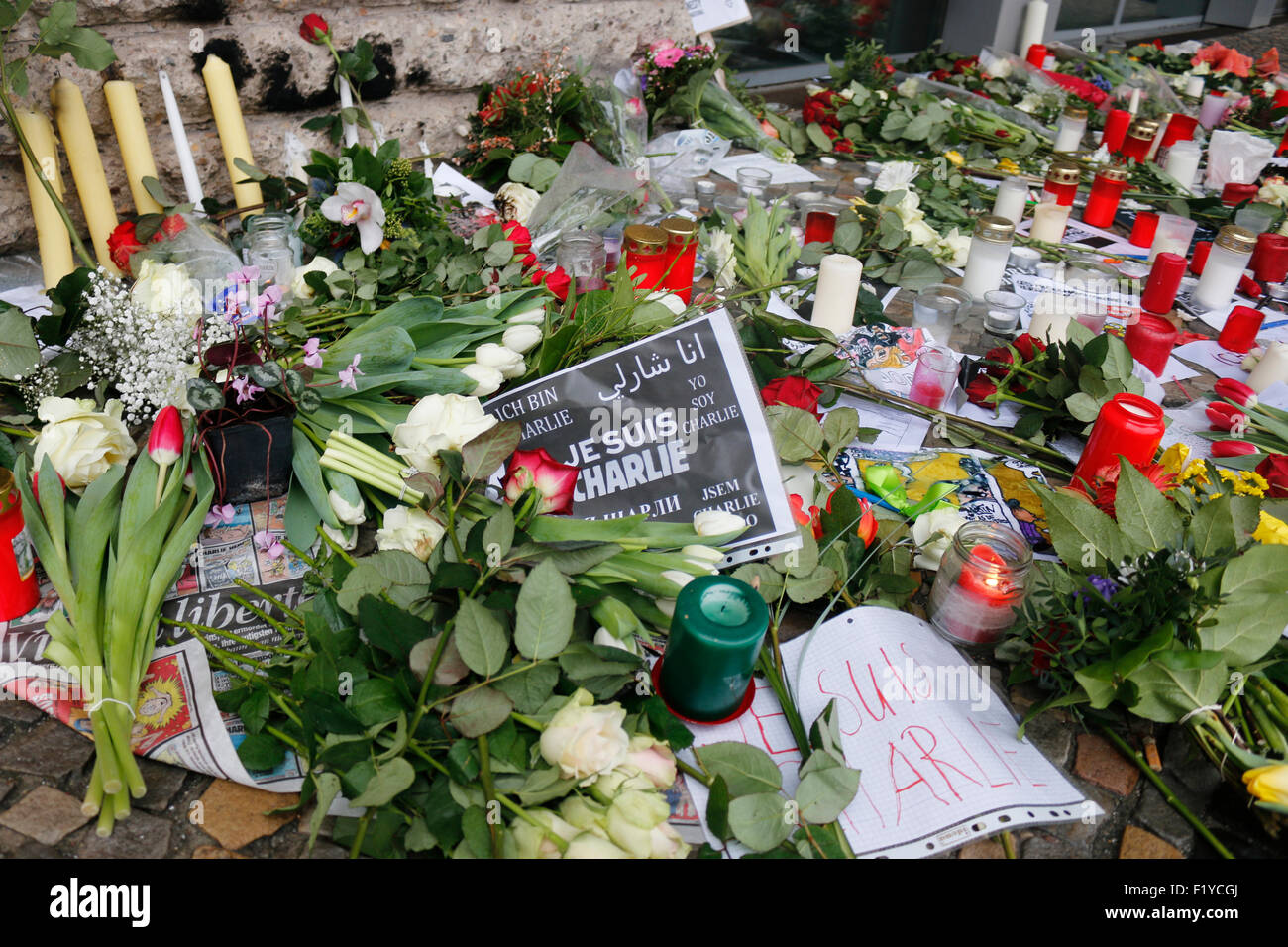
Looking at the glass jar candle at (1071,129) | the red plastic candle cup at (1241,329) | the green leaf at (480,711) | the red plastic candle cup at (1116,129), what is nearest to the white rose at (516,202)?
the green leaf at (480,711)

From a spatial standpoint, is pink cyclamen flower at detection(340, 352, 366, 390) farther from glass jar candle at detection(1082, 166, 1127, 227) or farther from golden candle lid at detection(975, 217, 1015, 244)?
glass jar candle at detection(1082, 166, 1127, 227)

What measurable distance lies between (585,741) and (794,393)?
3.12 ft

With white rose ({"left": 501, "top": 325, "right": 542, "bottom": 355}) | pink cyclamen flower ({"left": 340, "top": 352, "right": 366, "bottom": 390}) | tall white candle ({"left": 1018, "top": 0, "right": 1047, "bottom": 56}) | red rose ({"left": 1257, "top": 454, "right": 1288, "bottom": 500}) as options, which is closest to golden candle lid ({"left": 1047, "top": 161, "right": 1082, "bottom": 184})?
red rose ({"left": 1257, "top": 454, "right": 1288, "bottom": 500})

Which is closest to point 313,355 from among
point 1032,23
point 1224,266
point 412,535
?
point 412,535

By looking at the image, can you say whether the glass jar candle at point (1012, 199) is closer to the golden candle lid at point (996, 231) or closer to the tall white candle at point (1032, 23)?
the golden candle lid at point (996, 231)

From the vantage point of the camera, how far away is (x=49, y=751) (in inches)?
46.3

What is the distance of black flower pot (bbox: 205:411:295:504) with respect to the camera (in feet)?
4.92

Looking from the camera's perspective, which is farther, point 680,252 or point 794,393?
point 680,252

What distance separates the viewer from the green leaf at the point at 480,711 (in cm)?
105

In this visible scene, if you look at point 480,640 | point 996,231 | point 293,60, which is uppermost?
point 293,60

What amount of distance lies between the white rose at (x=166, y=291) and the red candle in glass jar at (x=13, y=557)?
0.48 metres

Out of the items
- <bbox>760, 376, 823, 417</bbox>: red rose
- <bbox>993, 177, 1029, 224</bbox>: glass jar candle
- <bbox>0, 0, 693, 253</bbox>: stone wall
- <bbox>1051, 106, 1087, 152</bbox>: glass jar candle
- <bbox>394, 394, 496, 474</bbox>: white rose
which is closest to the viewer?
<bbox>394, 394, 496, 474</bbox>: white rose

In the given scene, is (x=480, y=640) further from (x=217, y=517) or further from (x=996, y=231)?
(x=996, y=231)

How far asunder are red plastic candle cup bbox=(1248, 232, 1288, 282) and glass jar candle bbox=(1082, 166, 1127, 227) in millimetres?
538
